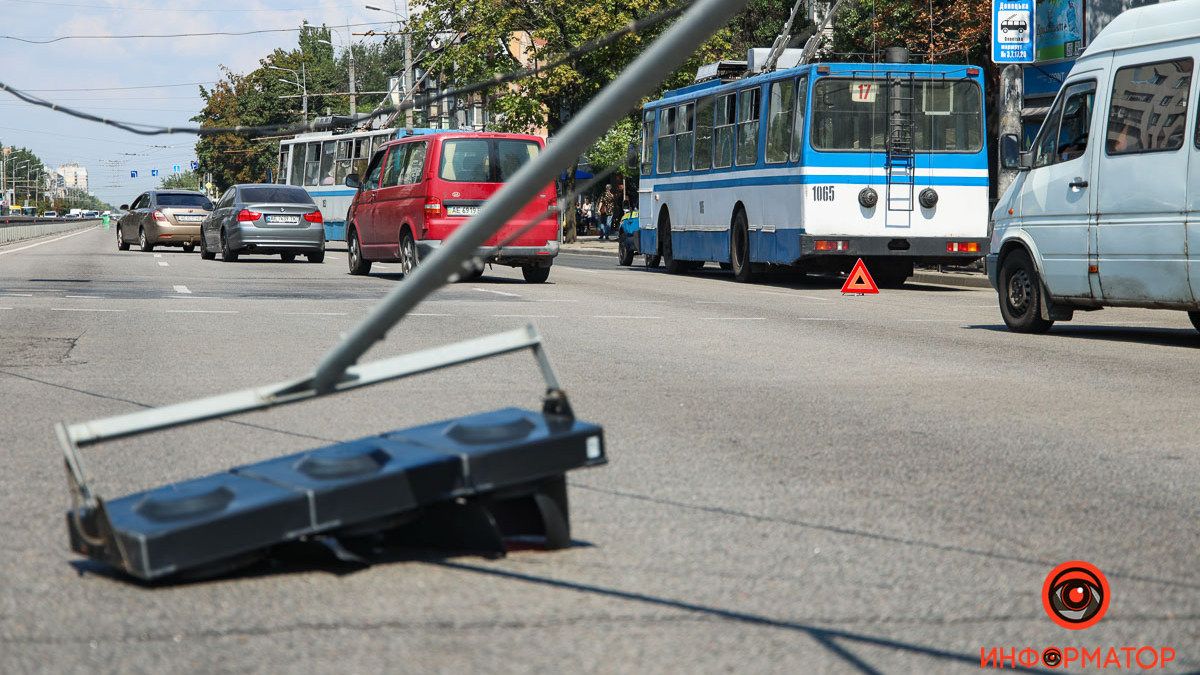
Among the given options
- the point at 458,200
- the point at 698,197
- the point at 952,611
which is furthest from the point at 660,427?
the point at 698,197

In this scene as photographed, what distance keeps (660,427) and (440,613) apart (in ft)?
12.4

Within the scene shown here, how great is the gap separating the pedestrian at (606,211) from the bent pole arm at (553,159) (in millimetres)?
53659

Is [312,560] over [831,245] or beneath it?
beneath

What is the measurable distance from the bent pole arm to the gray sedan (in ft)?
83.6

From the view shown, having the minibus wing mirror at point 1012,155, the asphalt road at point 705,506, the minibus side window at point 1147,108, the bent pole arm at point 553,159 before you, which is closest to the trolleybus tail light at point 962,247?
the minibus wing mirror at point 1012,155

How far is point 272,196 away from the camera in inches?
1186

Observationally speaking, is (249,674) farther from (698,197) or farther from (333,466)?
(698,197)

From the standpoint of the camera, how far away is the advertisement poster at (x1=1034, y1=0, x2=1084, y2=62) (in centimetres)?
2855

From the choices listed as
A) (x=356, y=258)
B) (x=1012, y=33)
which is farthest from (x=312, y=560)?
(x=356, y=258)

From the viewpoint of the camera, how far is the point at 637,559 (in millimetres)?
4777

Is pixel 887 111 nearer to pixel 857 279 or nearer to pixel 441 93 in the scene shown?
pixel 857 279

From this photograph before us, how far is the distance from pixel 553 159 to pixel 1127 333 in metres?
11.6

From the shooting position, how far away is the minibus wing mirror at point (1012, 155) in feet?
45.2

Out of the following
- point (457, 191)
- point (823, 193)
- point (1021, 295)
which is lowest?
point (1021, 295)
